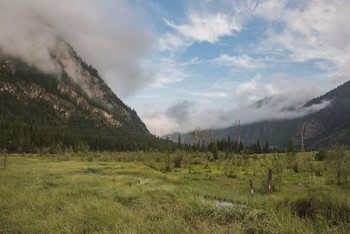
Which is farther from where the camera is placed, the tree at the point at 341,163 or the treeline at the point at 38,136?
the treeline at the point at 38,136

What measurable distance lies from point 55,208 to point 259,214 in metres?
8.06

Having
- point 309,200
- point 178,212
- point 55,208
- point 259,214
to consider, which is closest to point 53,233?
point 55,208

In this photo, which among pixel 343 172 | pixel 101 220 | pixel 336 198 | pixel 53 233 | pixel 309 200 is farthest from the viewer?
pixel 343 172

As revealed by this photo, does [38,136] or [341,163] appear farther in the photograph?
[38,136]

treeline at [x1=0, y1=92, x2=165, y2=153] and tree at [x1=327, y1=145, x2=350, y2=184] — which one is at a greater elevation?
treeline at [x1=0, y1=92, x2=165, y2=153]

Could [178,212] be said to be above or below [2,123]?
below

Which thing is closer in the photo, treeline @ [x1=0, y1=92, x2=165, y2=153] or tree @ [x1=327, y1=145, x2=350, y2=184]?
tree @ [x1=327, y1=145, x2=350, y2=184]

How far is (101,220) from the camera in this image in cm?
677

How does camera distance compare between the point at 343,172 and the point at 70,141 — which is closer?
the point at 343,172

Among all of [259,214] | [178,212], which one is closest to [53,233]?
[178,212]

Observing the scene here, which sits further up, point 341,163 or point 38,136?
point 38,136

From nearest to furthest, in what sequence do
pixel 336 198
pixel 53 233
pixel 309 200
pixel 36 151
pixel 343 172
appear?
pixel 53 233, pixel 336 198, pixel 309 200, pixel 343 172, pixel 36 151

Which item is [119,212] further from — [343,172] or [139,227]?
[343,172]

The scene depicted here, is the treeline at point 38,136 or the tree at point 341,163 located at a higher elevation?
the treeline at point 38,136
